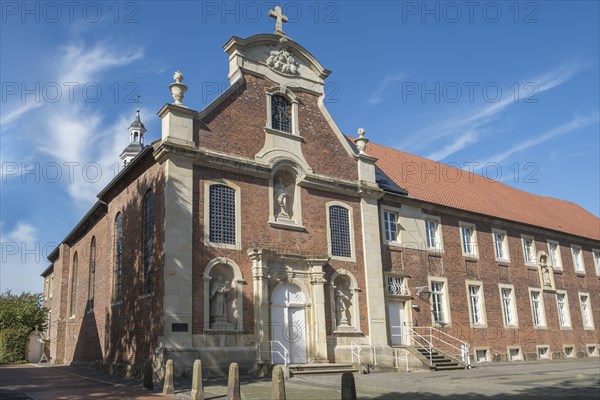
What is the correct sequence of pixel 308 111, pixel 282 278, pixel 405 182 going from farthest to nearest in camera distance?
1. pixel 405 182
2. pixel 308 111
3. pixel 282 278

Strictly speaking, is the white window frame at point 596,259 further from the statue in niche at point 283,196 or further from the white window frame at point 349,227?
the statue in niche at point 283,196

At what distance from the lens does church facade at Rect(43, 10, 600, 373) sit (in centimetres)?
1753

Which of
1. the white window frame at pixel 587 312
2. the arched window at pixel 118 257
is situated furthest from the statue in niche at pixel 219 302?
the white window frame at pixel 587 312

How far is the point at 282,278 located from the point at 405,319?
684 cm

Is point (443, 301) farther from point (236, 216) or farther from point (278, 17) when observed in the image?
point (278, 17)

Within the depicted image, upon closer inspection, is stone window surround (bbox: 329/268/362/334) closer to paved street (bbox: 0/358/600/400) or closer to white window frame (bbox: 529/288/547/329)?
paved street (bbox: 0/358/600/400)

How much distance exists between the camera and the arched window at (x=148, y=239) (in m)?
18.3

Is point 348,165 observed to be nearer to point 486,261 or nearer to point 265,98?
point 265,98

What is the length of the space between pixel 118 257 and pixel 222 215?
5.99 m

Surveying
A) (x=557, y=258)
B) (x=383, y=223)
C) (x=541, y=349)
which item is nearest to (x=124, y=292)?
(x=383, y=223)

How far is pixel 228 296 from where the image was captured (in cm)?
1780

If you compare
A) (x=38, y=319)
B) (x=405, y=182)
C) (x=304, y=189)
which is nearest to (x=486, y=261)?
(x=405, y=182)

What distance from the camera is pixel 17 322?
35.0 meters

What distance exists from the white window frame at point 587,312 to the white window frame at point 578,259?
138 cm
